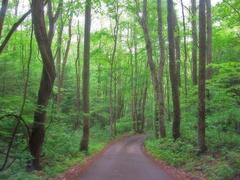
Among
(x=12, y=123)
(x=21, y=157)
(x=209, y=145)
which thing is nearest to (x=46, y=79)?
(x=12, y=123)

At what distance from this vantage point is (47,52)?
11930mm

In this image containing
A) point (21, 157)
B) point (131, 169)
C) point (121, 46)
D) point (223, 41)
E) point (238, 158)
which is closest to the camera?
point (21, 157)

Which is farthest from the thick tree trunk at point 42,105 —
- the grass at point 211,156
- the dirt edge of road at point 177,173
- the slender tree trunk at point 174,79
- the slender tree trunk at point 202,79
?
the slender tree trunk at point 174,79

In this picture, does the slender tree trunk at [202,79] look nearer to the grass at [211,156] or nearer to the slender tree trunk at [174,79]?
the grass at [211,156]

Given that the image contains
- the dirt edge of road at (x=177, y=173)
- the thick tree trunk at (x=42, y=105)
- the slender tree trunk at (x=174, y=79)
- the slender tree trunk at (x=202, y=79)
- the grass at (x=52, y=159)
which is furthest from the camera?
the slender tree trunk at (x=174, y=79)

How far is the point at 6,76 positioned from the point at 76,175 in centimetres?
732

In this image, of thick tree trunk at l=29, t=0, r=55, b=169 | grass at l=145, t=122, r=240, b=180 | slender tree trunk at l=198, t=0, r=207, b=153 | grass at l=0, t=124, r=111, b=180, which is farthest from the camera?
slender tree trunk at l=198, t=0, r=207, b=153

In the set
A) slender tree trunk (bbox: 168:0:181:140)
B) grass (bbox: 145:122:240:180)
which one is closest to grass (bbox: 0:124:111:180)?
grass (bbox: 145:122:240:180)

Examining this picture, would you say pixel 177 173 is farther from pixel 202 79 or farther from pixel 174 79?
pixel 174 79

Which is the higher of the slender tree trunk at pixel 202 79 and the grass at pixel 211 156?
the slender tree trunk at pixel 202 79

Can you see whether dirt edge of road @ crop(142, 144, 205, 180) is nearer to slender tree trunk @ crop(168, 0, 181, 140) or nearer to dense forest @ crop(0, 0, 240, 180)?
dense forest @ crop(0, 0, 240, 180)

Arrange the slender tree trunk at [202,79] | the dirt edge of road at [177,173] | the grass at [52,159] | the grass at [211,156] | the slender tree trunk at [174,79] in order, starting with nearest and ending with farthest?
the grass at [52,159], the grass at [211,156], the dirt edge of road at [177,173], the slender tree trunk at [202,79], the slender tree trunk at [174,79]

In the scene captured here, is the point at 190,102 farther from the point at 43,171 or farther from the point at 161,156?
the point at 43,171

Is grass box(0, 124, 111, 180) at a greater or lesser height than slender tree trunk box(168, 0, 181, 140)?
lesser
